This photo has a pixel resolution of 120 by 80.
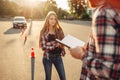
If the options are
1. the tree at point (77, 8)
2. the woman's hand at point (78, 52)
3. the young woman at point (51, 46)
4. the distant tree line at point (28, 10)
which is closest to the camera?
the woman's hand at point (78, 52)

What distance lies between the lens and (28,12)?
389 feet

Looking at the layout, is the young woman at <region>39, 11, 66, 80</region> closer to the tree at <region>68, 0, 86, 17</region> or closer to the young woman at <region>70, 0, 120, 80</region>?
the young woman at <region>70, 0, 120, 80</region>

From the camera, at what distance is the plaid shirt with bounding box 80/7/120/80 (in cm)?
239

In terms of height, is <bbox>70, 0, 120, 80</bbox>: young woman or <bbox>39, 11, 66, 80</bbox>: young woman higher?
<bbox>70, 0, 120, 80</bbox>: young woman

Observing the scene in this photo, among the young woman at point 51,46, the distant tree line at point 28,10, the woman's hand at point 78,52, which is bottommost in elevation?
the distant tree line at point 28,10

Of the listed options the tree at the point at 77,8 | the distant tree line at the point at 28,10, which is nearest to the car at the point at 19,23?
the distant tree line at the point at 28,10

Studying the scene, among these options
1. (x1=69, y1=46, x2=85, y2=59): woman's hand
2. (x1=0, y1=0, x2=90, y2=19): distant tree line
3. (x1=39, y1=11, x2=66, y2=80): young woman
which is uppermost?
(x1=69, y1=46, x2=85, y2=59): woman's hand

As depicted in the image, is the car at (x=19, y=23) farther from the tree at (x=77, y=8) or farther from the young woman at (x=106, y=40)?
the tree at (x=77, y=8)

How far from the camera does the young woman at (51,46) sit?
23.1ft

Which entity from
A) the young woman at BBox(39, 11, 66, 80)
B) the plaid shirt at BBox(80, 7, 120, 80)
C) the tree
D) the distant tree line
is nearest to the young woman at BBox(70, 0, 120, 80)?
the plaid shirt at BBox(80, 7, 120, 80)

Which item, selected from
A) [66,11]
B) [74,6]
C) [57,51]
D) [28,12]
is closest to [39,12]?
[28,12]

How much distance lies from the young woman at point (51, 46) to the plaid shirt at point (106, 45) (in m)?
4.51

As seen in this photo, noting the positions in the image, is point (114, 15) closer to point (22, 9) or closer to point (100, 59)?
point (100, 59)

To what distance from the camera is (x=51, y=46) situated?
7062mm
